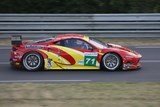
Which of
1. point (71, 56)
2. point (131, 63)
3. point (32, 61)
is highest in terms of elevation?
point (71, 56)

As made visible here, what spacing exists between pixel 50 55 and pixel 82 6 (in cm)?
871

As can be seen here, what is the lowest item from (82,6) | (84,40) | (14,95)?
(14,95)

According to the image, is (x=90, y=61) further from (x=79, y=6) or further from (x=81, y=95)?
(x=79, y=6)

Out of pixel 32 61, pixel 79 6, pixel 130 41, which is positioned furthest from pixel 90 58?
pixel 79 6

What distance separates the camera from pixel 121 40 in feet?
74.9

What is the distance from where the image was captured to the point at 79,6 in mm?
24281

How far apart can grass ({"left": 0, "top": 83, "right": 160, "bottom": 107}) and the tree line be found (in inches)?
465

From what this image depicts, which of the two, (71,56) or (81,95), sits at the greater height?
(71,56)

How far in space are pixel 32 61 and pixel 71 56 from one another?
45.5 inches

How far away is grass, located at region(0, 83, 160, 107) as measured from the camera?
10051mm

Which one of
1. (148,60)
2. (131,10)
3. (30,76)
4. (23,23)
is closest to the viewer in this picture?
(30,76)

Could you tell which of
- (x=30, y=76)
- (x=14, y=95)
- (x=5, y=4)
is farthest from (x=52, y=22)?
(x=14, y=95)

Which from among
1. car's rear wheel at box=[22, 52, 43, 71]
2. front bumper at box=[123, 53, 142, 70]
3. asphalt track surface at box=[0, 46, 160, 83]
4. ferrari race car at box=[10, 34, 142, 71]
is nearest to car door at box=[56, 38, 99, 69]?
ferrari race car at box=[10, 34, 142, 71]

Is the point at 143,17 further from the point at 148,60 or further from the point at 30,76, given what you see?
the point at 30,76
